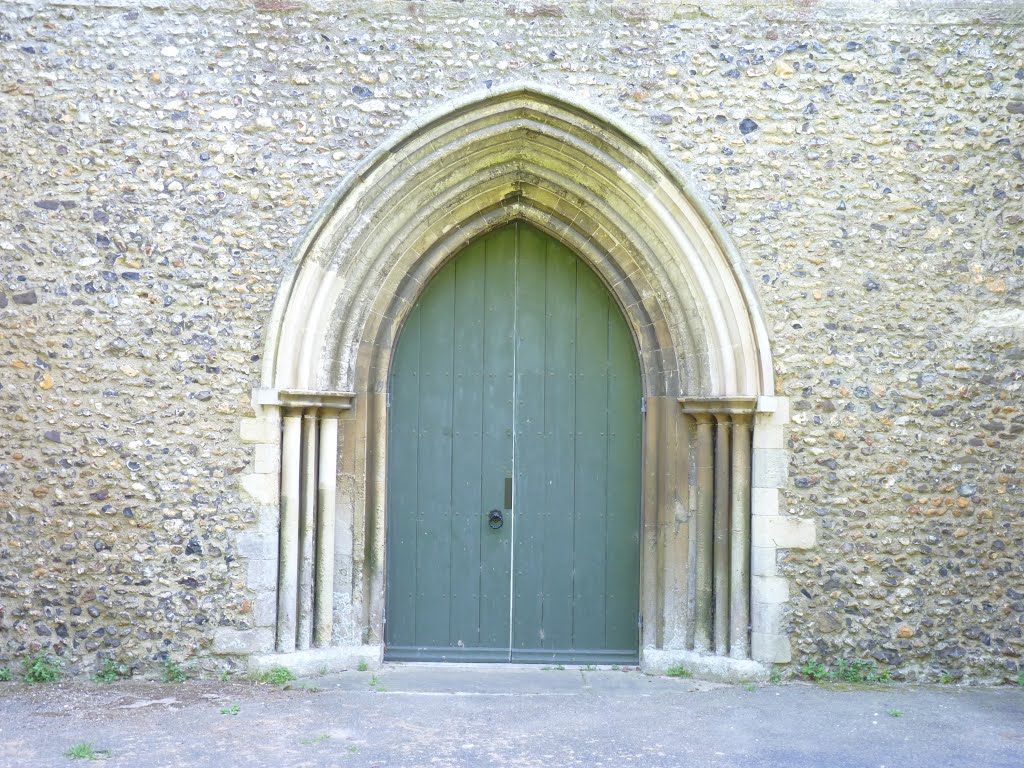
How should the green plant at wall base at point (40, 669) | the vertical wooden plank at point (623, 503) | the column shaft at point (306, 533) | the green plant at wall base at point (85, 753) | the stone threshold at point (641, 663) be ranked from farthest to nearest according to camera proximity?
1. the vertical wooden plank at point (623, 503)
2. the column shaft at point (306, 533)
3. the stone threshold at point (641, 663)
4. the green plant at wall base at point (40, 669)
5. the green plant at wall base at point (85, 753)

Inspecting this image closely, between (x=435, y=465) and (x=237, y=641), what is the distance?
147 cm

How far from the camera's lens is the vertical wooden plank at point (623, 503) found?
219 inches

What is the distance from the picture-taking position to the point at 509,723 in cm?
441

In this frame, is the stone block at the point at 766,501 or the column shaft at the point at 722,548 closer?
the stone block at the point at 766,501

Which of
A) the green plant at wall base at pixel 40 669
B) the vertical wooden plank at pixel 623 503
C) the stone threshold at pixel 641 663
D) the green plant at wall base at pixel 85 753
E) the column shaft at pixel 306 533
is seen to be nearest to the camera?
the green plant at wall base at pixel 85 753

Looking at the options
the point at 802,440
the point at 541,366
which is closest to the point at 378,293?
the point at 541,366

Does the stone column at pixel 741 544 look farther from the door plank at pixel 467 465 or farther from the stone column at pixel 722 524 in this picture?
the door plank at pixel 467 465

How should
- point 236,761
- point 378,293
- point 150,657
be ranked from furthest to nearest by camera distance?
point 378,293 < point 150,657 < point 236,761

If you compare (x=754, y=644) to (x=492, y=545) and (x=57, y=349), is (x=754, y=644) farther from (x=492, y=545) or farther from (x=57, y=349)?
(x=57, y=349)

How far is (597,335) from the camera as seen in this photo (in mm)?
5645

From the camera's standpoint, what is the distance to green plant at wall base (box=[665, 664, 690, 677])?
522 centimetres

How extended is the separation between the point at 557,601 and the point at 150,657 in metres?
2.28

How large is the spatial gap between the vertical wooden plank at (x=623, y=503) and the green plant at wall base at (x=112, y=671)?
2677 millimetres

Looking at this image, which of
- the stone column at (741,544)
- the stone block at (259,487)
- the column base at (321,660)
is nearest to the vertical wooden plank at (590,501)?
the stone column at (741,544)
